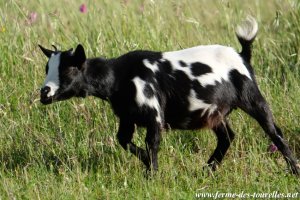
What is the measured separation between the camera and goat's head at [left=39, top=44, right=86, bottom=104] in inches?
232

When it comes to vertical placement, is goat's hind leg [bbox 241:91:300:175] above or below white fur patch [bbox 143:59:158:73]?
below

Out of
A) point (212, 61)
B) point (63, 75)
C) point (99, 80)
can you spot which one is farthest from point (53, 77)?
point (212, 61)

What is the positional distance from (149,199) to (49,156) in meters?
1.33

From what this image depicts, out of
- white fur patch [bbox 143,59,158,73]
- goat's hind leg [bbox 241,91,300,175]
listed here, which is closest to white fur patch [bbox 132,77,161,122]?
white fur patch [bbox 143,59,158,73]

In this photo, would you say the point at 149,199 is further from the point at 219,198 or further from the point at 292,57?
the point at 292,57

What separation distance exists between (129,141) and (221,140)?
0.88 meters

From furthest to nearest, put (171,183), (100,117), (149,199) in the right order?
(100,117) → (171,183) → (149,199)

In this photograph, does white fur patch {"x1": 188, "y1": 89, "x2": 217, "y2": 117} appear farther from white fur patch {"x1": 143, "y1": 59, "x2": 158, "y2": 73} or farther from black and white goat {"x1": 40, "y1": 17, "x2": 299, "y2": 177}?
white fur patch {"x1": 143, "y1": 59, "x2": 158, "y2": 73}

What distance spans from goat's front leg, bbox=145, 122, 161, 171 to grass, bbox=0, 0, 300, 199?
0.41 ft

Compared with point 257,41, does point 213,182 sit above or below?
below

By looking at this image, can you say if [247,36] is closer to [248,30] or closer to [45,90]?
[248,30]

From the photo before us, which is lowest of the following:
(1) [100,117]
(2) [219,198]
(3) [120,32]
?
(2) [219,198]

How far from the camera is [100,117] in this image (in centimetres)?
711

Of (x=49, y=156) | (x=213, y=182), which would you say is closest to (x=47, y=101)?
(x=49, y=156)
